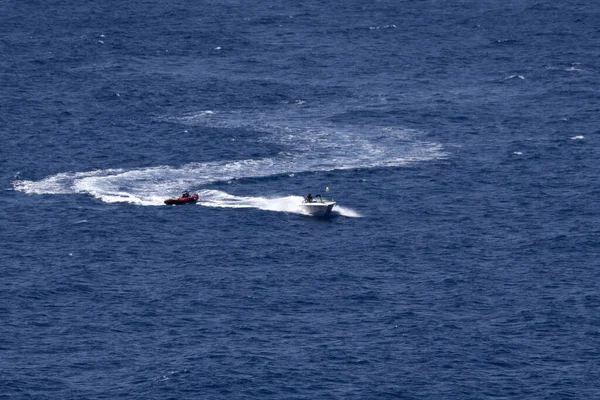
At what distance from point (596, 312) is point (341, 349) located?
1345 inches

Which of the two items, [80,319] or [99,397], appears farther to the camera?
[80,319]

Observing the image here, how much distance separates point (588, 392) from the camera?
179 metres

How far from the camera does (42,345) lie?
19088 cm

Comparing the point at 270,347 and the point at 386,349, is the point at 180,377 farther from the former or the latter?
the point at 386,349

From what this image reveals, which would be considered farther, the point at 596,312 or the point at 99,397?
the point at 596,312

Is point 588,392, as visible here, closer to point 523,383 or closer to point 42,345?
point 523,383

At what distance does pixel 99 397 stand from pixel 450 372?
40558 millimetres

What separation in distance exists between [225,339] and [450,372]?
91.9ft

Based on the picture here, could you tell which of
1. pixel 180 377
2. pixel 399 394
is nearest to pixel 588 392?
pixel 399 394

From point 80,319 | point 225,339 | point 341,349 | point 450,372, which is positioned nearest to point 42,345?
point 80,319

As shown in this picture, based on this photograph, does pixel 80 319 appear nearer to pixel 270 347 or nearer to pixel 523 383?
pixel 270 347

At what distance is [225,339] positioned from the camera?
192 meters

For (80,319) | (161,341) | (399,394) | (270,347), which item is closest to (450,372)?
(399,394)

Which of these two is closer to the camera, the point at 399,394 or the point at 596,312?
the point at 399,394
